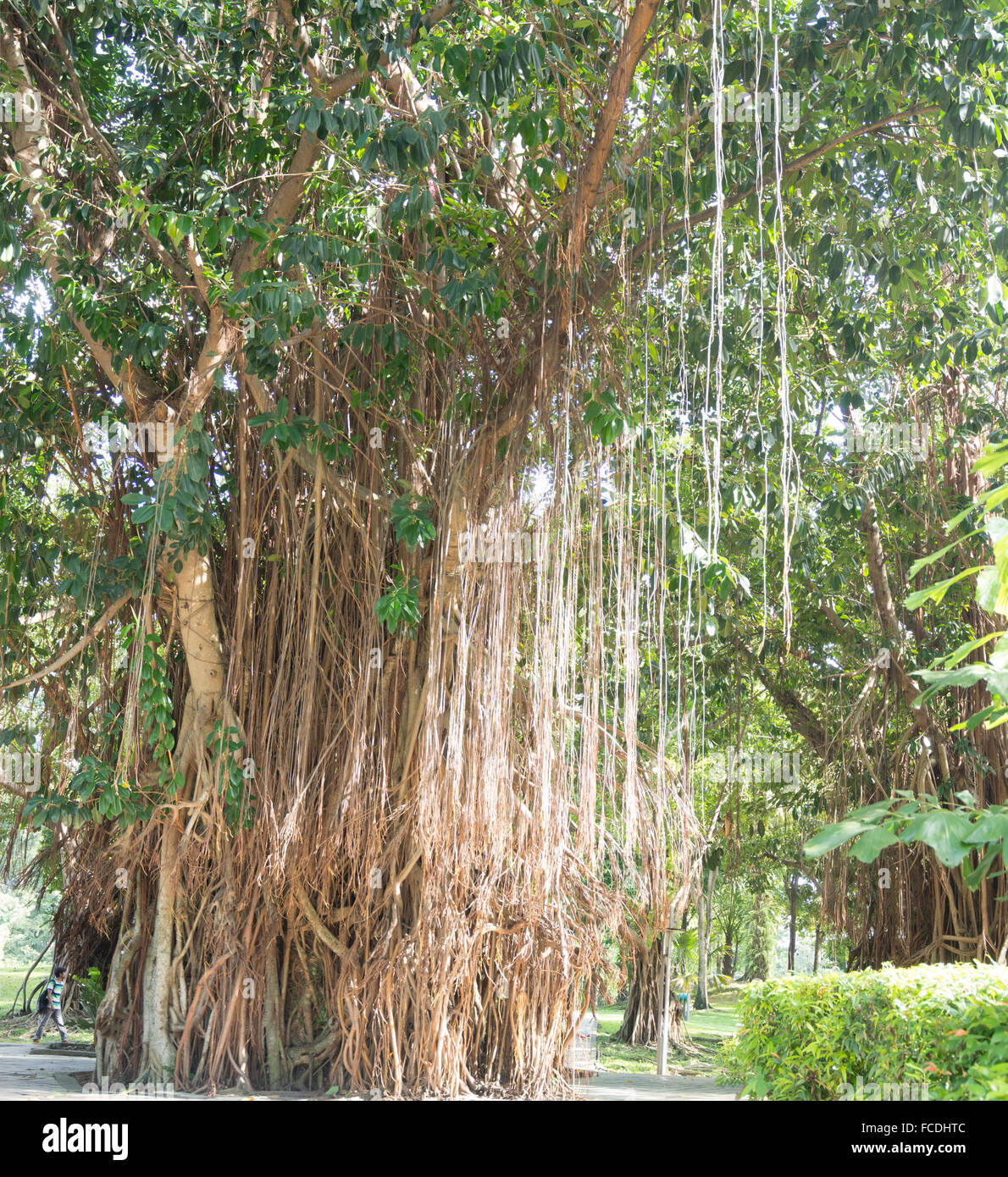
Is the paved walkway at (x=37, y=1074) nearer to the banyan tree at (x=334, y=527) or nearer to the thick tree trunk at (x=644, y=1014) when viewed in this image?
the banyan tree at (x=334, y=527)

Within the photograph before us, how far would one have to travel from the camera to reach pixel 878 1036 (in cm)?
221

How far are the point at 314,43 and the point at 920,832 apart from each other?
3.71 metres

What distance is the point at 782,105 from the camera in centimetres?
409

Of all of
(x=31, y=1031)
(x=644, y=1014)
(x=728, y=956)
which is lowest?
(x=728, y=956)

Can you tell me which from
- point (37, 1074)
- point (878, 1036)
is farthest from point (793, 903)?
point (878, 1036)

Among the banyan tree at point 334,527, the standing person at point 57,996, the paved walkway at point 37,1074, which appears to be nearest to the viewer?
the banyan tree at point 334,527

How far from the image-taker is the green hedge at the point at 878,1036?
6.29 ft

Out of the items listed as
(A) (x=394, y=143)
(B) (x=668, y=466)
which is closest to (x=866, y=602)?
(B) (x=668, y=466)

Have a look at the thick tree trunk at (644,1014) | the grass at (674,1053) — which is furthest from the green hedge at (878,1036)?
the thick tree trunk at (644,1014)

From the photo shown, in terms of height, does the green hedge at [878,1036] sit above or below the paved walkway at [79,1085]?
above

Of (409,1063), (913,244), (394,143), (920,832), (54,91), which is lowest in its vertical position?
(409,1063)

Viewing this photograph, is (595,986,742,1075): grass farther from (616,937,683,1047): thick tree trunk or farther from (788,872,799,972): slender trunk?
(788,872,799,972): slender trunk

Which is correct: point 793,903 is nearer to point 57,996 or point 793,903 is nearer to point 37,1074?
point 57,996
